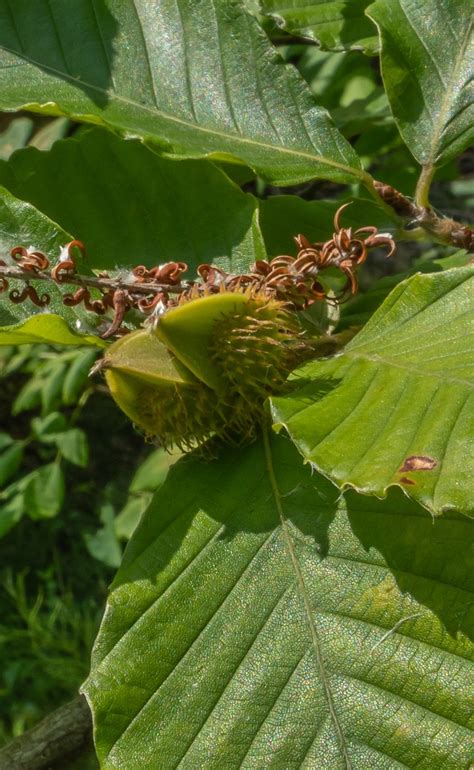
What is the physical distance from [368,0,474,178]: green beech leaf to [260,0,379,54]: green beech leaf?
0.18 meters

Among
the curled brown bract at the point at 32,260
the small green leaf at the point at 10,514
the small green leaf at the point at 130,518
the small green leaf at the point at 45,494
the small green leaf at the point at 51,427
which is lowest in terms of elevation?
the small green leaf at the point at 130,518

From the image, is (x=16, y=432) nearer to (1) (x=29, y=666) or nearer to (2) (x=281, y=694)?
(1) (x=29, y=666)

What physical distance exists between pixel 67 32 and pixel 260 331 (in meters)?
0.68

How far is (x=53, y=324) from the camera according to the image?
3.45 feet

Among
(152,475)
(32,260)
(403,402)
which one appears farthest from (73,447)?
(403,402)

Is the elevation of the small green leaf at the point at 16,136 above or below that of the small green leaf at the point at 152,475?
above

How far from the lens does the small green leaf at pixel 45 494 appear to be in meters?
2.65

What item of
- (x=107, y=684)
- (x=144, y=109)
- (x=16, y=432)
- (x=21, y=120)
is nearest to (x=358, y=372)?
(x=107, y=684)

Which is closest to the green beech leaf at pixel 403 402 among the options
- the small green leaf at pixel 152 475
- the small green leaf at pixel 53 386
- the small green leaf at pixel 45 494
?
the small green leaf at pixel 152 475

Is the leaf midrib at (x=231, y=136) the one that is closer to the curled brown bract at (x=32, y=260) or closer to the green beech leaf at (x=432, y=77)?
the green beech leaf at (x=432, y=77)

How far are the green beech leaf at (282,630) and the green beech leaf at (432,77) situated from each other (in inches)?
20.5

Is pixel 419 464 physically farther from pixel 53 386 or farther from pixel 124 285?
pixel 53 386

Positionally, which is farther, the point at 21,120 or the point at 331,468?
the point at 21,120


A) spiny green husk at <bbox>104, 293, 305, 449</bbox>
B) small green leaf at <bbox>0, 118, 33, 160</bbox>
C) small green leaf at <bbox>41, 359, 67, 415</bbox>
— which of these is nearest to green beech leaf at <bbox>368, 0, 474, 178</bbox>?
spiny green husk at <bbox>104, 293, 305, 449</bbox>
